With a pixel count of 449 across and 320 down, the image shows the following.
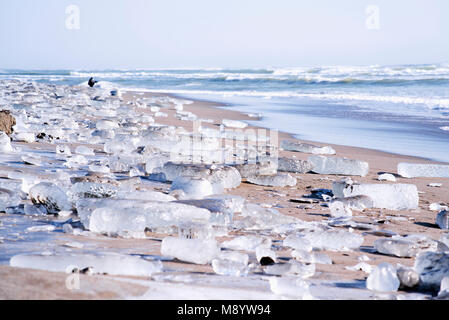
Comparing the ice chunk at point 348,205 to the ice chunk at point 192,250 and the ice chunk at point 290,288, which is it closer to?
the ice chunk at point 192,250

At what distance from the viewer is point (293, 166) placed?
3.60 metres

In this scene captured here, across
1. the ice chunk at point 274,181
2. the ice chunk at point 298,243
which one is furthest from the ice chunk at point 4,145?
the ice chunk at point 298,243

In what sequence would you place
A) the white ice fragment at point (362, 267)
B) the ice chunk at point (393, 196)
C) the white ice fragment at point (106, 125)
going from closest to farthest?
the white ice fragment at point (362, 267) → the ice chunk at point (393, 196) → the white ice fragment at point (106, 125)

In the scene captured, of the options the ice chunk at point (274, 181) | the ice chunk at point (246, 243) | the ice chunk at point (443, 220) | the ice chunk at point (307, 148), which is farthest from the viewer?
the ice chunk at point (307, 148)

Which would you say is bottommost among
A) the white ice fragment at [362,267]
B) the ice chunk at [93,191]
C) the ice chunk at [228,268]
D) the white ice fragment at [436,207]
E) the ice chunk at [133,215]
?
the white ice fragment at [436,207]

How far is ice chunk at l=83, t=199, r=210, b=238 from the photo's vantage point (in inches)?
71.7

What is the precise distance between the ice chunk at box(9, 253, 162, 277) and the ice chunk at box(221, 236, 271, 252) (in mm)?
424

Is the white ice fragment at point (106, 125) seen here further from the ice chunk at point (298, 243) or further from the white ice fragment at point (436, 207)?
the ice chunk at point (298, 243)

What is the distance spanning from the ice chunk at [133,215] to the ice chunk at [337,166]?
1.84m

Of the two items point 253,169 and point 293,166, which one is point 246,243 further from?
point 293,166

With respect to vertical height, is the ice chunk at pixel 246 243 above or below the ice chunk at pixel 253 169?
below

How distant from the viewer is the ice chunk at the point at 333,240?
73.4 inches

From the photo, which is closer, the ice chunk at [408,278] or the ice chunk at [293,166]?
the ice chunk at [408,278]
